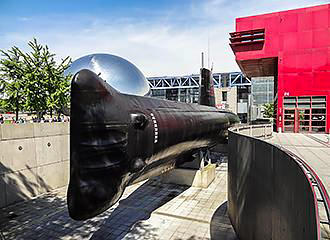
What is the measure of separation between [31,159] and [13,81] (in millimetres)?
7984

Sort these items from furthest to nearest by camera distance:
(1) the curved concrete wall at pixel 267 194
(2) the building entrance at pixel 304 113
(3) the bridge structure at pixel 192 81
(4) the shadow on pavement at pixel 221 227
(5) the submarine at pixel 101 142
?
1. (3) the bridge structure at pixel 192 81
2. (2) the building entrance at pixel 304 113
3. (4) the shadow on pavement at pixel 221 227
4. (5) the submarine at pixel 101 142
5. (1) the curved concrete wall at pixel 267 194

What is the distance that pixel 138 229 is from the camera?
28.0 feet

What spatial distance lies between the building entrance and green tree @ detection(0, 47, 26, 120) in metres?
25.8

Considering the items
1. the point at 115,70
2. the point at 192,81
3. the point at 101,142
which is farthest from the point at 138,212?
the point at 192,81

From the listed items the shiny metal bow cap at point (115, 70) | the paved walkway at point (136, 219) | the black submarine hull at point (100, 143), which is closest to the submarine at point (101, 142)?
the black submarine hull at point (100, 143)

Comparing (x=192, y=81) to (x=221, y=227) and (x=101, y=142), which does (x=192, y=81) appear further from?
(x=101, y=142)

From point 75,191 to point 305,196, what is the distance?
4.07m

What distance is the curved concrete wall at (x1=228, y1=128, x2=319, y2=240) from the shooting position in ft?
10.9

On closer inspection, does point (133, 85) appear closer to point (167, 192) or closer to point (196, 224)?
point (167, 192)

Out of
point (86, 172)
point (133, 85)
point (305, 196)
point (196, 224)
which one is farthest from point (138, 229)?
point (133, 85)

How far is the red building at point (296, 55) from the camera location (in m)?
24.4

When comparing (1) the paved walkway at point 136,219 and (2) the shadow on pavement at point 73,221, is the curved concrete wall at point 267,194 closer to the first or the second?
(1) the paved walkway at point 136,219

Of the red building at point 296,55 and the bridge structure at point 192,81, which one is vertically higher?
Result: the bridge structure at point 192,81

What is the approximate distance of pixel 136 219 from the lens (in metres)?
9.34
